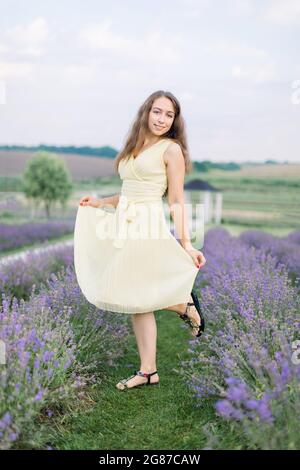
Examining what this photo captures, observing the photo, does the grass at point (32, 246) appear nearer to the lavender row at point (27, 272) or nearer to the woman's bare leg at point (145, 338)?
the lavender row at point (27, 272)

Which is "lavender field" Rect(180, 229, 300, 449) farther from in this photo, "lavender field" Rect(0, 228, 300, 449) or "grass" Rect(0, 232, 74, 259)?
"grass" Rect(0, 232, 74, 259)

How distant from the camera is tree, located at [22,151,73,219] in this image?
10359mm

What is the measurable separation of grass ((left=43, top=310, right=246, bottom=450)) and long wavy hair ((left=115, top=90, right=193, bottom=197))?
100 cm

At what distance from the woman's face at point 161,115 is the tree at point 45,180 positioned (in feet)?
26.1

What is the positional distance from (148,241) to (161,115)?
23.7 inches

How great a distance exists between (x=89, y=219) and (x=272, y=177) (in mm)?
7236

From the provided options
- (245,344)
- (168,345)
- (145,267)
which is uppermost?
(145,267)

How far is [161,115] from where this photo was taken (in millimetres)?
2656

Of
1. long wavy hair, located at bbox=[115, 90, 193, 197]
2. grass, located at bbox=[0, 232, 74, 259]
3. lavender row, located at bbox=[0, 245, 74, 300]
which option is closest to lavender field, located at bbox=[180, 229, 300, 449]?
long wavy hair, located at bbox=[115, 90, 193, 197]

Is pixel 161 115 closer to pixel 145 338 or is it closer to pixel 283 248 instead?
pixel 145 338

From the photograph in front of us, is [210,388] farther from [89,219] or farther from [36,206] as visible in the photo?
[36,206]

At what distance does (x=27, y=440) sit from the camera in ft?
6.68
